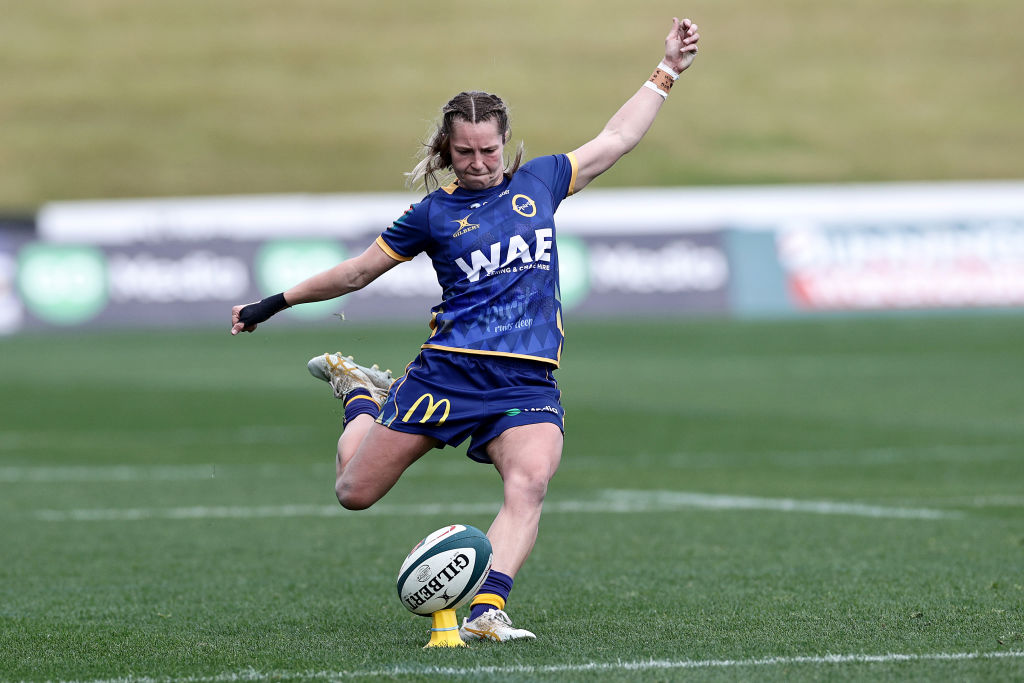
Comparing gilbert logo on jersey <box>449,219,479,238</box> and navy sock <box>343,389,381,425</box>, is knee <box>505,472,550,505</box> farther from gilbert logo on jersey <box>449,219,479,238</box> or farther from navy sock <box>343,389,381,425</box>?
navy sock <box>343,389,381,425</box>

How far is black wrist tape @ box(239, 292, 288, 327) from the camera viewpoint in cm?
632

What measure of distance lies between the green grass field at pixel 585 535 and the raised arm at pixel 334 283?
1.28m

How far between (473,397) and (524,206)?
2.55 ft

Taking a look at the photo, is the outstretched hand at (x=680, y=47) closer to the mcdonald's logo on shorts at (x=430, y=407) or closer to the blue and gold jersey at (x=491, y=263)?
the blue and gold jersey at (x=491, y=263)

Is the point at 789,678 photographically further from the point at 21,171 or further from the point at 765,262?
the point at 21,171

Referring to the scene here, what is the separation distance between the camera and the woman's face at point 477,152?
6.02 m

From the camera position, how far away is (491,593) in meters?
5.93

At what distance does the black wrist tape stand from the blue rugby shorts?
0.61 metres

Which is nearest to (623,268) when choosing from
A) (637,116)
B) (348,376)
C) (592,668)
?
(348,376)

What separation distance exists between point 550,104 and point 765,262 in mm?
21722

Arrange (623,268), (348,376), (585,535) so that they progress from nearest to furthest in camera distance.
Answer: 1. (348,376)
2. (585,535)
3. (623,268)

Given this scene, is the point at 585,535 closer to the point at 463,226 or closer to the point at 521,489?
the point at 521,489

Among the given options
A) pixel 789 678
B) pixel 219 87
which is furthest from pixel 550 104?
pixel 789 678

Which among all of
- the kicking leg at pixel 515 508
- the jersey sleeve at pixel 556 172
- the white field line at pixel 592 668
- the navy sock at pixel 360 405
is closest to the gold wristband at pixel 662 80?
the jersey sleeve at pixel 556 172
